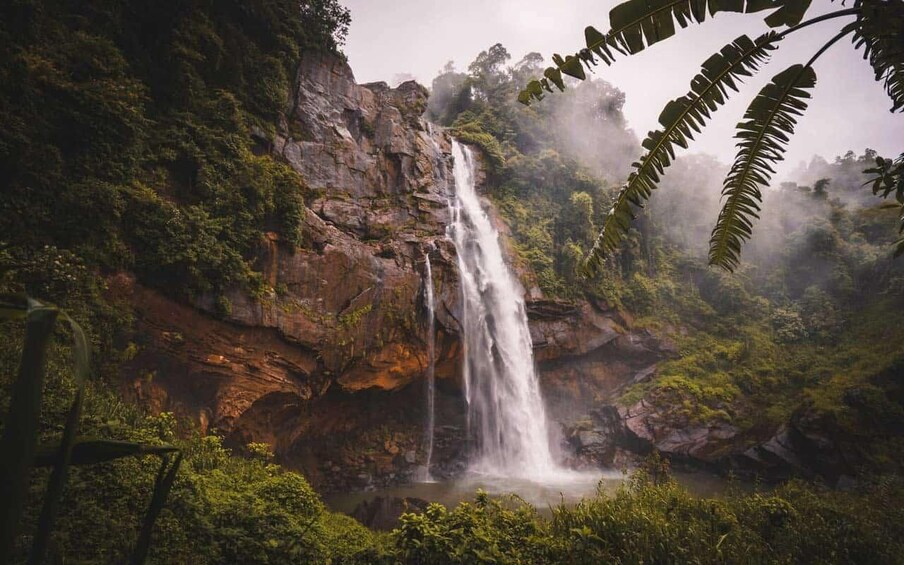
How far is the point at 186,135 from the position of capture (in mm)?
9625

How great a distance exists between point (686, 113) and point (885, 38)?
0.98 metres

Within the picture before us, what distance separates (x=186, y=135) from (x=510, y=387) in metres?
12.8

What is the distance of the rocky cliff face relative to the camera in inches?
361

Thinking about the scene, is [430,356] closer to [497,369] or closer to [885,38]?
[497,369]

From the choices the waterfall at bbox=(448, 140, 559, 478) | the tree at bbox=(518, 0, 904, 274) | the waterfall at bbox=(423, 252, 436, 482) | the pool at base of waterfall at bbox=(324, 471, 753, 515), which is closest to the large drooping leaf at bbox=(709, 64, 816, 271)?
the tree at bbox=(518, 0, 904, 274)

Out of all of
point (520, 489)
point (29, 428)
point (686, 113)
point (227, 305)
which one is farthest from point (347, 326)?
point (29, 428)

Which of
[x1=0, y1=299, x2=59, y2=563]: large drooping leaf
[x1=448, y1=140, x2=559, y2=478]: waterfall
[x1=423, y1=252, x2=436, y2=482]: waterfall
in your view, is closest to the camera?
[x1=0, y1=299, x2=59, y2=563]: large drooping leaf

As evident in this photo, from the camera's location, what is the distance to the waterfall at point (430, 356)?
13.6 m

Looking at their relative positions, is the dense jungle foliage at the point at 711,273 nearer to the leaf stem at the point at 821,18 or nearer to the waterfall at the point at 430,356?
the waterfall at the point at 430,356

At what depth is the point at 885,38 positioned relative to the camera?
2.10m

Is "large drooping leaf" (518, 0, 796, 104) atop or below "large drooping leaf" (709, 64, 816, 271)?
atop

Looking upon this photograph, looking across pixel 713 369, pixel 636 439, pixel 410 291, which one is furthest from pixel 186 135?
pixel 713 369

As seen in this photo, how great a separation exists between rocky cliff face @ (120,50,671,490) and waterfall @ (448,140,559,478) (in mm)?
715

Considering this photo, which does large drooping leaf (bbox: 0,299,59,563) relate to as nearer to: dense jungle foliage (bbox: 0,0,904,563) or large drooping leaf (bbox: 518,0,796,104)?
dense jungle foliage (bbox: 0,0,904,563)
